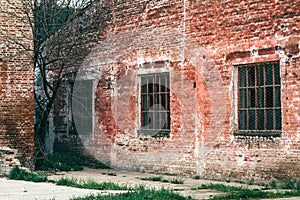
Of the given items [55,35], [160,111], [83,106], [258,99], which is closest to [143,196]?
[258,99]

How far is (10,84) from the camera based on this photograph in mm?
15969

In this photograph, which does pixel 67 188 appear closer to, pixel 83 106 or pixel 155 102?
pixel 155 102

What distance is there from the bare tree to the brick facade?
1.64 ft

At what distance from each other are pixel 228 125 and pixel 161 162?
8.91 ft

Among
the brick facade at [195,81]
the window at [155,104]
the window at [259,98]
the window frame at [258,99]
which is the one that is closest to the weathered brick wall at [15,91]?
the brick facade at [195,81]

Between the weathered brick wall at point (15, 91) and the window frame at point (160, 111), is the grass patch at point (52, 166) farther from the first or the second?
the window frame at point (160, 111)

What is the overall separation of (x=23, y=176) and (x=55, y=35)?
14.4ft

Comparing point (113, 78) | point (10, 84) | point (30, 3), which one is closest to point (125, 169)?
point (113, 78)

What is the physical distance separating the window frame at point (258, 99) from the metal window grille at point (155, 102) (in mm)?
2574

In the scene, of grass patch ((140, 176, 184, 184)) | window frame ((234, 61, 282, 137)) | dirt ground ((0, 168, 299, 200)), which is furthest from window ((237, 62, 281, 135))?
grass patch ((140, 176, 184, 184))

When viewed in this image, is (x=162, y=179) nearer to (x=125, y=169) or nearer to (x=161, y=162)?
(x=161, y=162)

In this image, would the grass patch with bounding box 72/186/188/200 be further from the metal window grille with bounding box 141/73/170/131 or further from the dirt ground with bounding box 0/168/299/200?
the metal window grille with bounding box 141/73/170/131

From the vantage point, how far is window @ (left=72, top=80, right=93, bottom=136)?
19031 millimetres

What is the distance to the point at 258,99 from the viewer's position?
13461mm
